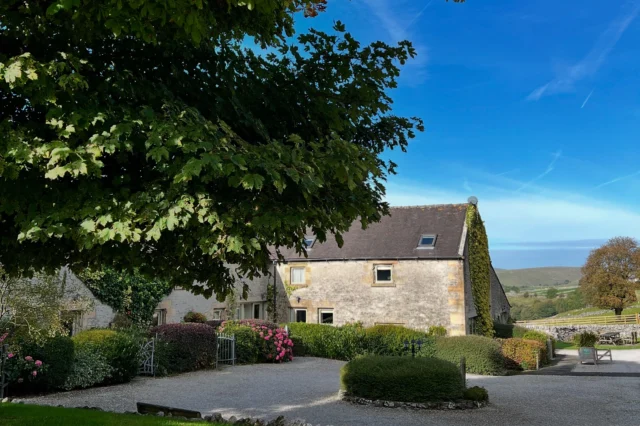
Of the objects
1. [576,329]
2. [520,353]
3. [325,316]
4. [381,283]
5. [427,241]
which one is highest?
[427,241]

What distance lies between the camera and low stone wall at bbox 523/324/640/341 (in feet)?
136

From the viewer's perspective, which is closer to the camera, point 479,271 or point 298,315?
point 479,271

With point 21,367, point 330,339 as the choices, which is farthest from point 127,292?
point 330,339

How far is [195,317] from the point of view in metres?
24.5

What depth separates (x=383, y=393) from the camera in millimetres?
13602

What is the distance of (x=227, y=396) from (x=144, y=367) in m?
4.52

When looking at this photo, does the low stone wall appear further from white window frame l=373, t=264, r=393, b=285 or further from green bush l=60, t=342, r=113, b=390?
green bush l=60, t=342, r=113, b=390

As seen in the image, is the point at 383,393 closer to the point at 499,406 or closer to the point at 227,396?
the point at 499,406

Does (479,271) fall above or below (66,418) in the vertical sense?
above

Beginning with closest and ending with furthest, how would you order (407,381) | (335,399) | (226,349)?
(407,381) → (335,399) → (226,349)

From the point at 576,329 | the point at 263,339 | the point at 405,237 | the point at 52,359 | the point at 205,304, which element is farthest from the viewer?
the point at 576,329

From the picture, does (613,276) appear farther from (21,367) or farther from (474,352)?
(21,367)

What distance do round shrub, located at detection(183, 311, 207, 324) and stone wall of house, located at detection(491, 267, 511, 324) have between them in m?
17.3

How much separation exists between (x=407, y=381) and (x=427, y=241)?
47.4ft
